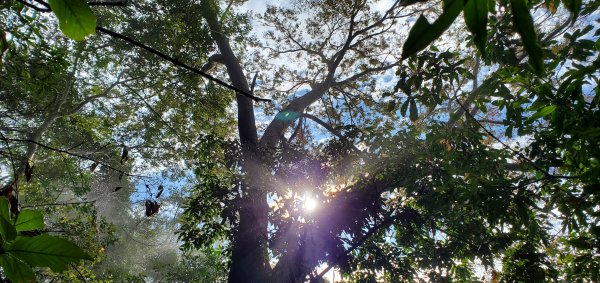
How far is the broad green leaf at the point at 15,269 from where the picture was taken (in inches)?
21.3

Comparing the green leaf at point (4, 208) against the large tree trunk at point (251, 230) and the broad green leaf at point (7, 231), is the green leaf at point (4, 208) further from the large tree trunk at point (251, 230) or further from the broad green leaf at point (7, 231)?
the large tree trunk at point (251, 230)

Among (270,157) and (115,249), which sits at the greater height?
(115,249)

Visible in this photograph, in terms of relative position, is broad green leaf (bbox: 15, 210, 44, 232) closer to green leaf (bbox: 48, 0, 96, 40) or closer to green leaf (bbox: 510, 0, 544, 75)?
green leaf (bbox: 48, 0, 96, 40)

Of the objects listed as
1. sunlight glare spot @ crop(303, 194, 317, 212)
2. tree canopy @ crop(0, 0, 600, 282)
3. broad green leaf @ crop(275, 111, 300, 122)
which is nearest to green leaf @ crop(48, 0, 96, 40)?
tree canopy @ crop(0, 0, 600, 282)

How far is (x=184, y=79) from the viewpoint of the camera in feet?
22.8

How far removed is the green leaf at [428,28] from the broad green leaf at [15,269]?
0.70 meters

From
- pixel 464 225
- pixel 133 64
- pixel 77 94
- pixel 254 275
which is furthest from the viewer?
pixel 77 94

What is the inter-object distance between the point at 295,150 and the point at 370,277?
2335 millimetres

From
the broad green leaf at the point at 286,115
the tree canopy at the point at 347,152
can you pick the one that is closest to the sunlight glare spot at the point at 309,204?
the tree canopy at the point at 347,152

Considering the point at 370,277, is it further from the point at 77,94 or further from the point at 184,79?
the point at 77,94

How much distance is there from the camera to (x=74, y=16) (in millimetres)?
491

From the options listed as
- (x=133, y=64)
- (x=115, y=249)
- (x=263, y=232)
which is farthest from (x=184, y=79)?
(x=115, y=249)

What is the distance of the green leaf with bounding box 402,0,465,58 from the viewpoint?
0.38 m

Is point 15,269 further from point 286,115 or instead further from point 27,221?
point 286,115
